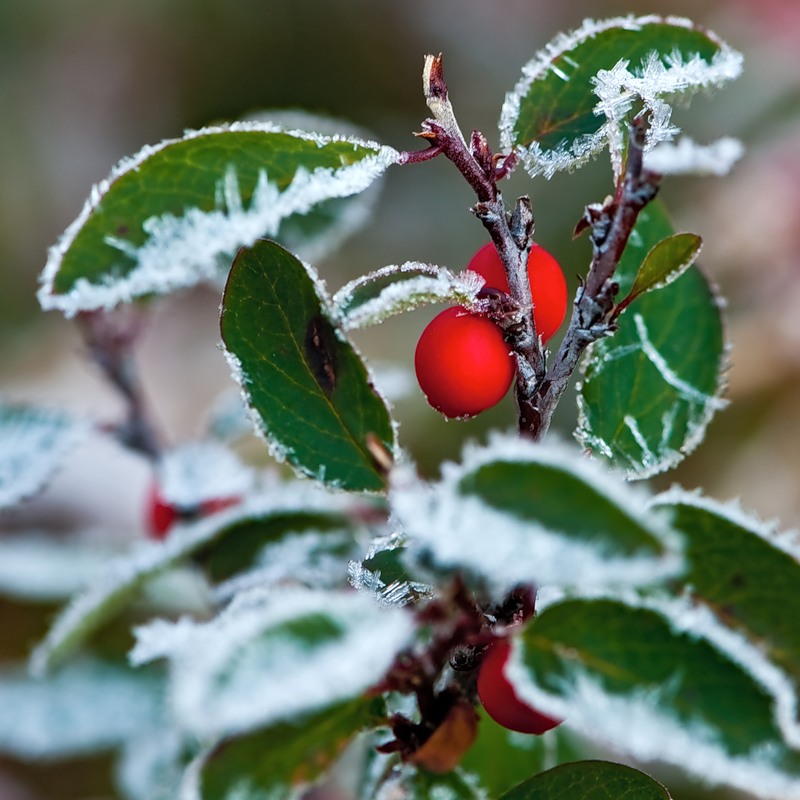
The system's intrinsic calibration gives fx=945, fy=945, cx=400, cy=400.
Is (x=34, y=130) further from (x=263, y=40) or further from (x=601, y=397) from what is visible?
(x=601, y=397)

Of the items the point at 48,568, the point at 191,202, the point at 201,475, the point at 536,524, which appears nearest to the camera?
the point at 536,524

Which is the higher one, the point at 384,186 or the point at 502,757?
the point at 384,186

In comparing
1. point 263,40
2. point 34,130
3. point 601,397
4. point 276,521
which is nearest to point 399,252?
point 263,40

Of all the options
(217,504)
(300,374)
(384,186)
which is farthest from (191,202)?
(384,186)

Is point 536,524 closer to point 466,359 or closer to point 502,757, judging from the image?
point 466,359

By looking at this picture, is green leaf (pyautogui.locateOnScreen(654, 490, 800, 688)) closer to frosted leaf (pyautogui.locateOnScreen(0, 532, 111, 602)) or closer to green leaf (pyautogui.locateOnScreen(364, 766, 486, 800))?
green leaf (pyautogui.locateOnScreen(364, 766, 486, 800))

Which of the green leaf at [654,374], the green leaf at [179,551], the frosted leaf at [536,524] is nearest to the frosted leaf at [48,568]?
the green leaf at [179,551]
